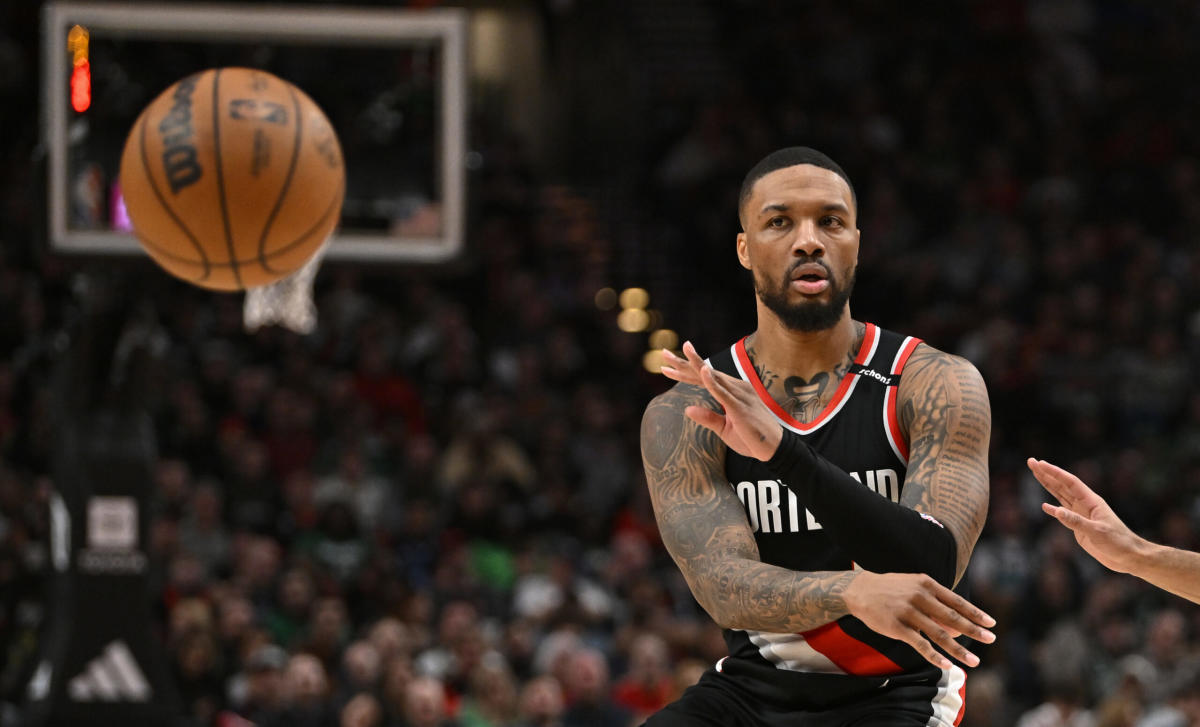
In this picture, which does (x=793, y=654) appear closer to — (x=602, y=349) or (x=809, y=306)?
(x=809, y=306)

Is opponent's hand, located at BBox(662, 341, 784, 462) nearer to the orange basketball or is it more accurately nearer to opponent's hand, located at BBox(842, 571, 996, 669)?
opponent's hand, located at BBox(842, 571, 996, 669)

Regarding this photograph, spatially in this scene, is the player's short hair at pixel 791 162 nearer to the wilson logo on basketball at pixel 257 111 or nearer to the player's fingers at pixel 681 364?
the player's fingers at pixel 681 364

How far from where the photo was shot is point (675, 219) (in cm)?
1603

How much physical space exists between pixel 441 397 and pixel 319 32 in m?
5.17

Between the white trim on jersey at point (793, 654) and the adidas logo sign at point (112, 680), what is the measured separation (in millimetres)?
4630

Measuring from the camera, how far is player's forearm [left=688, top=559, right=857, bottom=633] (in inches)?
152

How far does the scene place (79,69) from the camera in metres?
7.83

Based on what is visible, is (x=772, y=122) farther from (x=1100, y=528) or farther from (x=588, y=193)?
(x=1100, y=528)

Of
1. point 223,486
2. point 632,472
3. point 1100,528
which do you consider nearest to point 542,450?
point 632,472

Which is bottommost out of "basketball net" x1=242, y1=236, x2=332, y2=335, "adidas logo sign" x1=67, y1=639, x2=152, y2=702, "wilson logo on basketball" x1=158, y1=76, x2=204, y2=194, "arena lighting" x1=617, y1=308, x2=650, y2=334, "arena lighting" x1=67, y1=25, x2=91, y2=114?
"adidas logo sign" x1=67, y1=639, x2=152, y2=702

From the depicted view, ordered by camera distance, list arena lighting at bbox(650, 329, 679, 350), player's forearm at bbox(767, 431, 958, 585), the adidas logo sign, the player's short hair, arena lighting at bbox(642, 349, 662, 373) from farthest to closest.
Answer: arena lighting at bbox(650, 329, 679, 350), arena lighting at bbox(642, 349, 662, 373), the adidas logo sign, the player's short hair, player's forearm at bbox(767, 431, 958, 585)

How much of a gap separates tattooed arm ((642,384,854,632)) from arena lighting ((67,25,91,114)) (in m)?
4.35

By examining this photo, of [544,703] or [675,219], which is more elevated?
[675,219]

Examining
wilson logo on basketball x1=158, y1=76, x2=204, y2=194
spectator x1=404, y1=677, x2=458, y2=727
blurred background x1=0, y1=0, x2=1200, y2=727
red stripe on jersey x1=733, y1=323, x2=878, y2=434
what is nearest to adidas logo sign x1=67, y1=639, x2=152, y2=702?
blurred background x1=0, y1=0, x2=1200, y2=727
